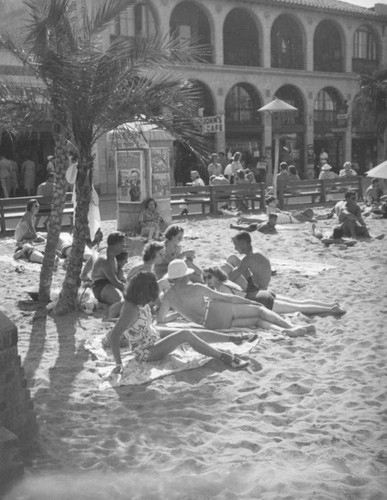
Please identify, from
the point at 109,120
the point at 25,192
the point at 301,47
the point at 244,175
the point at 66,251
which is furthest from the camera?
the point at 301,47

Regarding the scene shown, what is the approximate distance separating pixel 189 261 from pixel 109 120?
179 centimetres

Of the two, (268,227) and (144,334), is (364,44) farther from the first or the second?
(144,334)

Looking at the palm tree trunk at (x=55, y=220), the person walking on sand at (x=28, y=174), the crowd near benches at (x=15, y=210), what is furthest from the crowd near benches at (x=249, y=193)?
the palm tree trunk at (x=55, y=220)

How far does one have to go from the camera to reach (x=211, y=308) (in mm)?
6551

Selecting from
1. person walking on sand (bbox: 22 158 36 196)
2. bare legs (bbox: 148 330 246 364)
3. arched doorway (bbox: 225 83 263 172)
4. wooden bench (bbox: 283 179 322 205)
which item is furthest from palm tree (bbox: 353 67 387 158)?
bare legs (bbox: 148 330 246 364)

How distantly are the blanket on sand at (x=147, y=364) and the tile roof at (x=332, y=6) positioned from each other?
2599 centimetres

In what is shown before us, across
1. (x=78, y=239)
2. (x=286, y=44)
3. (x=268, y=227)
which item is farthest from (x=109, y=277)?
(x=286, y=44)

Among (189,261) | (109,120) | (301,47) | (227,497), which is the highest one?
(301,47)

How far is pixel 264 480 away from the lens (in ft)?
12.4

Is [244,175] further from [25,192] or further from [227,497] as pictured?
[227,497]

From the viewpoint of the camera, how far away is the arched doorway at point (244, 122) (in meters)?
30.5

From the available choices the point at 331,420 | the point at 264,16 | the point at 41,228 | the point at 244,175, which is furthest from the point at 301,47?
the point at 331,420

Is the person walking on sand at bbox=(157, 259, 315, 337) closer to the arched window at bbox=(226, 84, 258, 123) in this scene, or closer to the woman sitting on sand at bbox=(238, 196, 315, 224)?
the woman sitting on sand at bbox=(238, 196, 315, 224)

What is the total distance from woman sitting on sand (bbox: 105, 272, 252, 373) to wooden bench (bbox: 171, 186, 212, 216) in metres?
11.3
